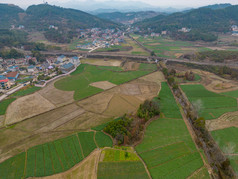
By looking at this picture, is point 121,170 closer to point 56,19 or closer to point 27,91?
point 27,91

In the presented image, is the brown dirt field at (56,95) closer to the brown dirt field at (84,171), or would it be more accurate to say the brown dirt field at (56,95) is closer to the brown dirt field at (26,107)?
the brown dirt field at (26,107)

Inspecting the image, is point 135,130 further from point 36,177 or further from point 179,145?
point 36,177

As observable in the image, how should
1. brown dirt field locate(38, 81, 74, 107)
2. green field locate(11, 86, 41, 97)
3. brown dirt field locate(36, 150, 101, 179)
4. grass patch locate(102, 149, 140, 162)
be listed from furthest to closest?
green field locate(11, 86, 41, 97) → brown dirt field locate(38, 81, 74, 107) → grass patch locate(102, 149, 140, 162) → brown dirt field locate(36, 150, 101, 179)

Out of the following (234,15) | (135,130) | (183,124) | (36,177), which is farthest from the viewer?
(234,15)

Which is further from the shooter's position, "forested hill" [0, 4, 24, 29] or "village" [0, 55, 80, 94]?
"forested hill" [0, 4, 24, 29]

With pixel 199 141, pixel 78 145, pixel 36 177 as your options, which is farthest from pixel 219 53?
pixel 36 177

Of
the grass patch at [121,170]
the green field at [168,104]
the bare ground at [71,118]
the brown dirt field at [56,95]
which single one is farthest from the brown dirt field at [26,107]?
the green field at [168,104]

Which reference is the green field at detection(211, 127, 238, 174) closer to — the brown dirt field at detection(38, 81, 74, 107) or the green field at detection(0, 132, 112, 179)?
the green field at detection(0, 132, 112, 179)

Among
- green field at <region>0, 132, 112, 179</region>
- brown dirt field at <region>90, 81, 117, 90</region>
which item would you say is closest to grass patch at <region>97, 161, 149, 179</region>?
green field at <region>0, 132, 112, 179</region>
